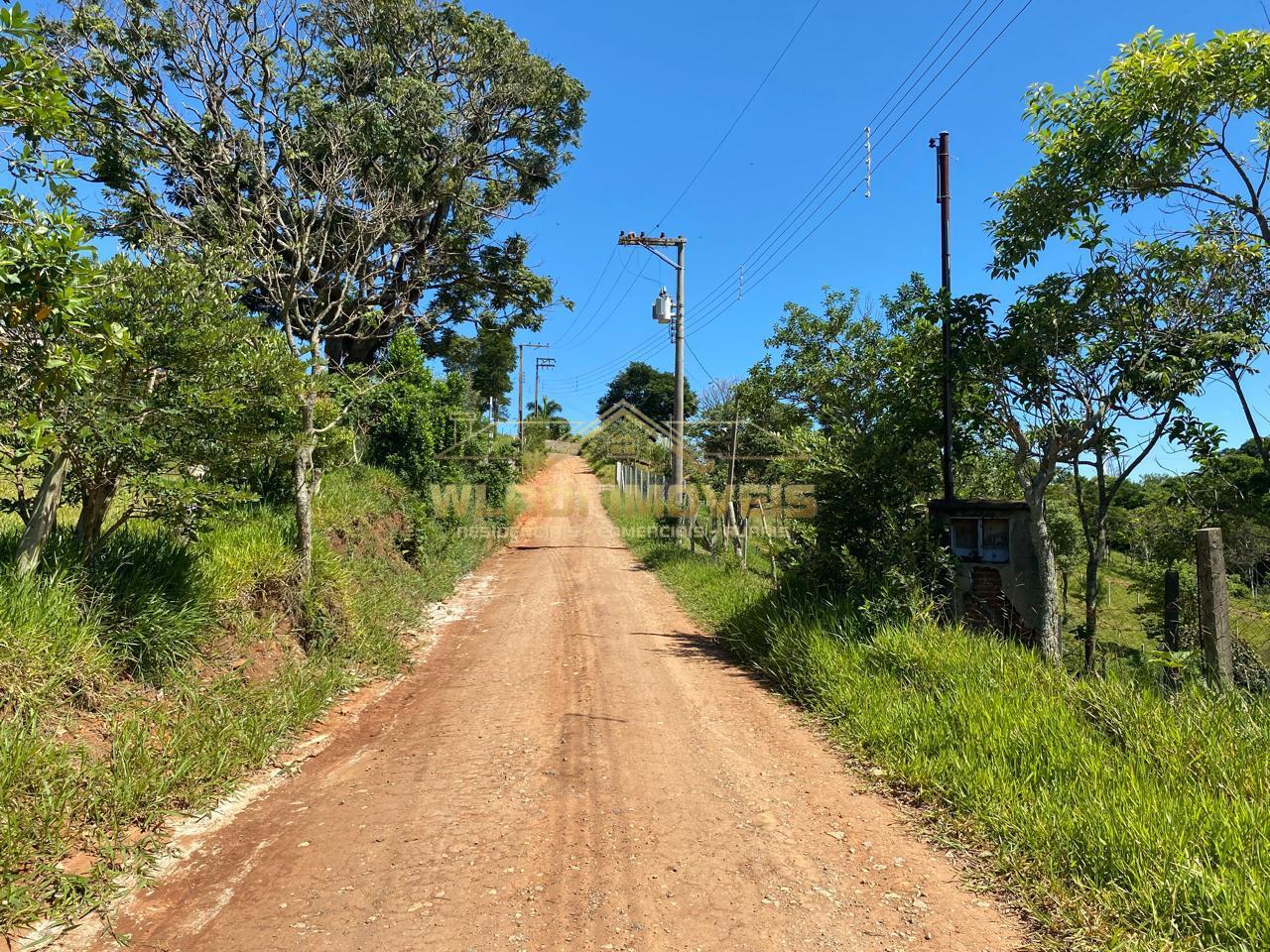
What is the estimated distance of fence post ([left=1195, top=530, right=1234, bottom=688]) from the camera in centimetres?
431

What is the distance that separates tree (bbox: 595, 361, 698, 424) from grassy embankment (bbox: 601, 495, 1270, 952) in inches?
2157

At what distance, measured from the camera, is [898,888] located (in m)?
3.04

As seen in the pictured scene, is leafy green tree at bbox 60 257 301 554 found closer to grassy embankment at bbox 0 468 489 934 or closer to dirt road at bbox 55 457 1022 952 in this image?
grassy embankment at bbox 0 468 489 934

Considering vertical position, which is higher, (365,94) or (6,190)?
(365,94)

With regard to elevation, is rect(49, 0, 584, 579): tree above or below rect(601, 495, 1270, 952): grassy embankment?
above

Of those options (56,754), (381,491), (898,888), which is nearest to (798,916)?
(898,888)

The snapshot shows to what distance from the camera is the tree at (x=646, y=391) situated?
64.2 meters

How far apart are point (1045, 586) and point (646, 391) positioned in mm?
62266

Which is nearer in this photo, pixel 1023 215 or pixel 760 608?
pixel 1023 215

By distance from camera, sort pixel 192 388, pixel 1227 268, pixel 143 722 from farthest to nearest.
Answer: pixel 1227 268, pixel 192 388, pixel 143 722

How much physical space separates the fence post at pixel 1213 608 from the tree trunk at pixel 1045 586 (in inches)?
65.5

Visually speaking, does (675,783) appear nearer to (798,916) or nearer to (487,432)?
(798,916)

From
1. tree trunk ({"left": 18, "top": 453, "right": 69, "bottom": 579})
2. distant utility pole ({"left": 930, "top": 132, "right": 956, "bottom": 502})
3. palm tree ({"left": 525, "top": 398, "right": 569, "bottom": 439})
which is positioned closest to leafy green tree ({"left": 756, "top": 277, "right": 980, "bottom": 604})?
distant utility pole ({"left": 930, "top": 132, "right": 956, "bottom": 502})

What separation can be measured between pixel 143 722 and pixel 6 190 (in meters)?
2.80
